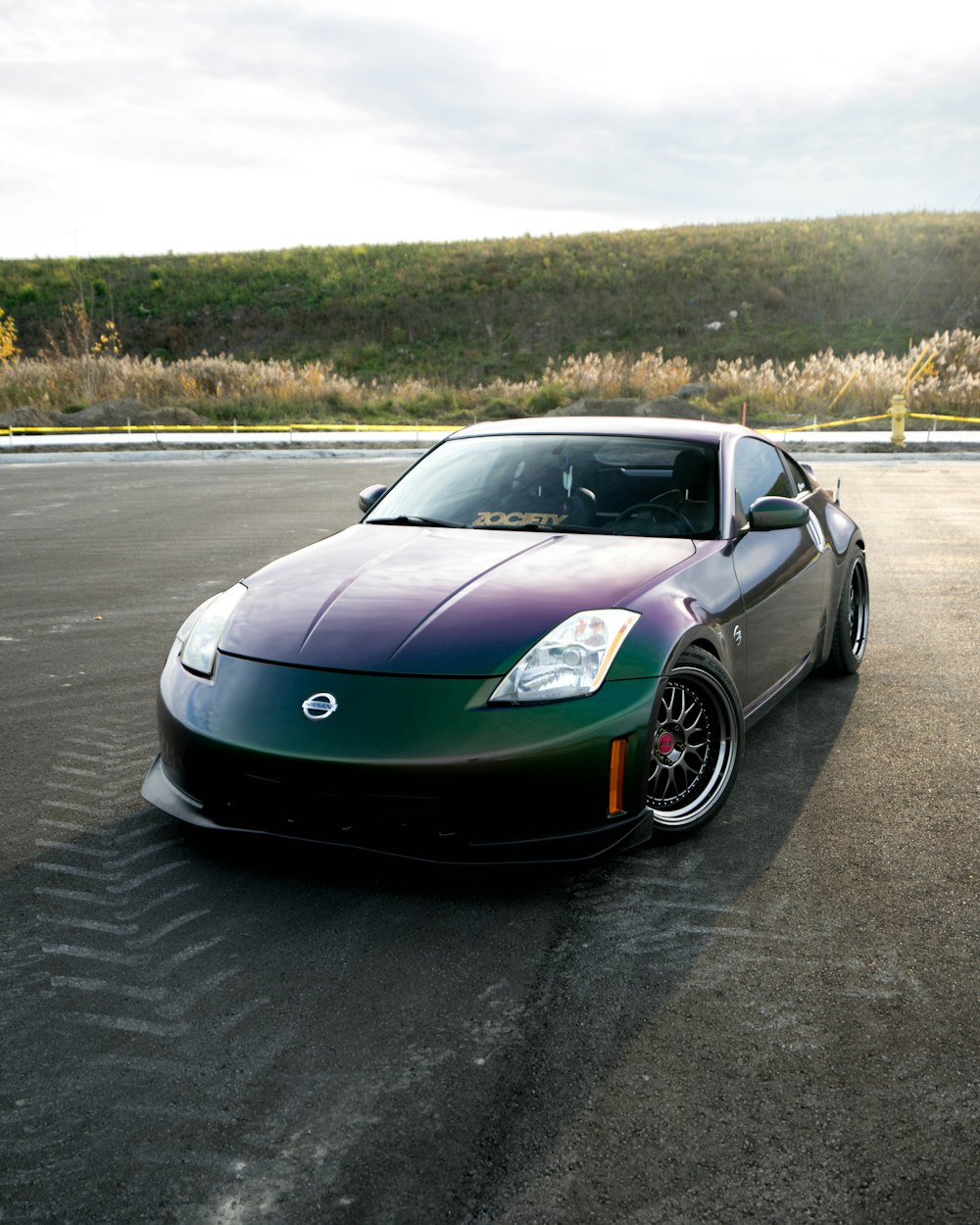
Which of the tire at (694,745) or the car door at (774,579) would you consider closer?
the tire at (694,745)

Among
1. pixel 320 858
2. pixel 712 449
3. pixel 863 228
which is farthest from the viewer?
pixel 863 228

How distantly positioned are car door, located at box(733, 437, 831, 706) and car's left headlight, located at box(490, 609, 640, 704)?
3.36ft

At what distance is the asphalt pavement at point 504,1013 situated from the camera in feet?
7.66

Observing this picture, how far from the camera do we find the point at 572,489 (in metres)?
5.10

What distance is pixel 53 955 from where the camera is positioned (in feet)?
10.8

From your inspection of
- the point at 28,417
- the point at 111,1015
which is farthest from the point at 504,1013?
the point at 28,417

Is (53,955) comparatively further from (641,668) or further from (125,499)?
(125,499)

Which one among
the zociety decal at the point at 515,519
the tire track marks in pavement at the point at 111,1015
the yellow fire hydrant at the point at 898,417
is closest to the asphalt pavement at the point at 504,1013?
the tire track marks in pavement at the point at 111,1015

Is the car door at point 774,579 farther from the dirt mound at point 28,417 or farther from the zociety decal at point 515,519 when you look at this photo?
the dirt mound at point 28,417

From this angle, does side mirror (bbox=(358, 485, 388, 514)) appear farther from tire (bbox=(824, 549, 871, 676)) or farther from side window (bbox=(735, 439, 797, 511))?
tire (bbox=(824, 549, 871, 676))

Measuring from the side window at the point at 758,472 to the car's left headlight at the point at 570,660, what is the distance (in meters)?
1.55

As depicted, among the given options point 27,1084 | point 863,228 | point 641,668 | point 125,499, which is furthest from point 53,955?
point 863,228

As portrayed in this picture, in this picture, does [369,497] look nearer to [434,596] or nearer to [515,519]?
[515,519]

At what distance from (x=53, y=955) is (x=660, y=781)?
1995 mm
